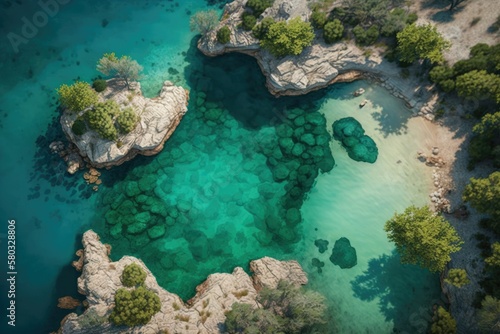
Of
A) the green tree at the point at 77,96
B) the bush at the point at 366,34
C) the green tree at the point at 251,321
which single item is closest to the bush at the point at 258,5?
the bush at the point at 366,34

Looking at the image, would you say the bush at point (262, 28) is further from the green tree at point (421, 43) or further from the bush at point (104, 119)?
the bush at point (104, 119)

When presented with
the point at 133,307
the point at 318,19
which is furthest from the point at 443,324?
the point at 318,19

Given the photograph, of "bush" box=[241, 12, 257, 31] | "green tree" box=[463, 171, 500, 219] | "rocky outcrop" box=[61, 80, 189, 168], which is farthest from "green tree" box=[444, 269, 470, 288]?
"bush" box=[241, 12, 257, 31]

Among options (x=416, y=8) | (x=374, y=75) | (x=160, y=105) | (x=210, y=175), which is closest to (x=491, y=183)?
(x=374, y=75)

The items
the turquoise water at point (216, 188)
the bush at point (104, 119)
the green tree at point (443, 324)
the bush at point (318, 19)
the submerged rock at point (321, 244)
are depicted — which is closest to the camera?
the green tree at point (443, 324)

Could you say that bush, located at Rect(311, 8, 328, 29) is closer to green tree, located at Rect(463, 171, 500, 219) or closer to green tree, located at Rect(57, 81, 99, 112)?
green tree, located at Rect(463, 171, 500, 219)

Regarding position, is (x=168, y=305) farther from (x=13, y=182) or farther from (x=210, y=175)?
(x=13, y=182)
